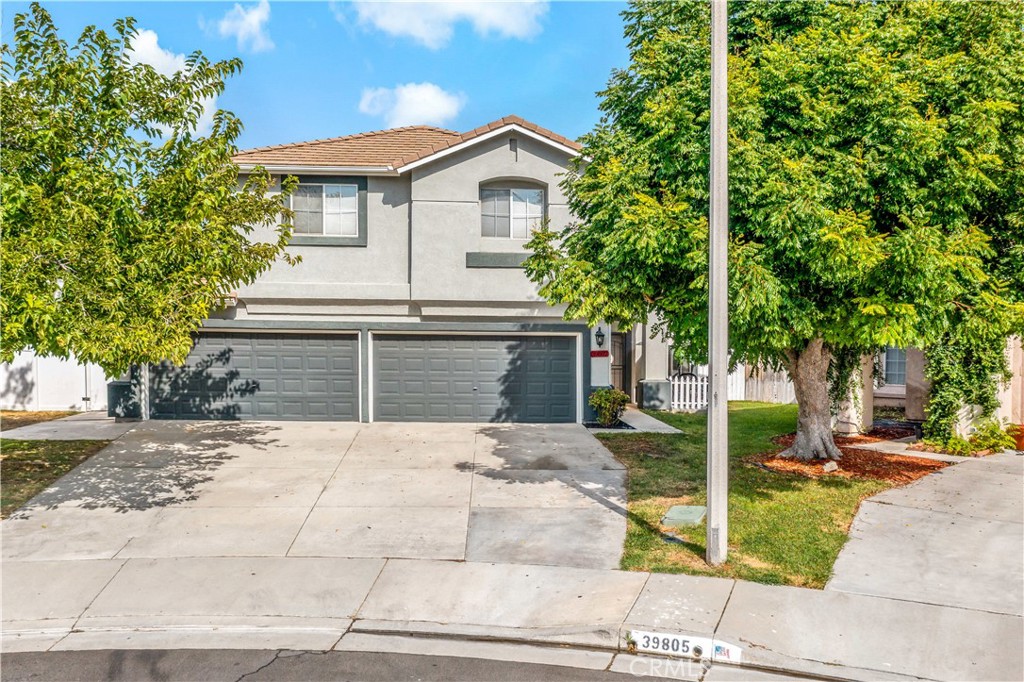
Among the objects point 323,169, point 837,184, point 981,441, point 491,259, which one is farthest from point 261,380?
point 981,441

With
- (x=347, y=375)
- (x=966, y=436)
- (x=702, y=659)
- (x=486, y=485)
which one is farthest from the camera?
(x=347, y=375)

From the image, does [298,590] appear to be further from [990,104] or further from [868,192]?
[990,104]

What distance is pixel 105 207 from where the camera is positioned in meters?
8.48

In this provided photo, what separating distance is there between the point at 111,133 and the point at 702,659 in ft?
29.8

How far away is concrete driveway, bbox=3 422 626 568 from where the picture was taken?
331 inches

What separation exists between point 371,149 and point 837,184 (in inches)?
439

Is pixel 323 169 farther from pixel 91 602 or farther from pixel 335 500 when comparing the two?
pixel 91 602

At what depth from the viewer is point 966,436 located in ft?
42.5

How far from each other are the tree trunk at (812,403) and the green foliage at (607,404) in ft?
13.4

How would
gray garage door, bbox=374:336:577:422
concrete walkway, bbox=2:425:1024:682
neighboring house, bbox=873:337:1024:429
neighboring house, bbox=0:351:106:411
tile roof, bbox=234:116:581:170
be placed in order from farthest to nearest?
1. neighboring house, bbox=0:351:106:411
2. gray garage door, bbox=374:336:577:422
3. tile roof, bbox=234:116:581:170
4. neighboring house, bbox=873:337:1024:429
5. concrete walkway, bbox=2:425:1024:682

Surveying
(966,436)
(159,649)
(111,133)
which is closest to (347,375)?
(111,133)

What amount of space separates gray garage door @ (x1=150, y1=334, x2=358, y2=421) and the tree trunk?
919 centimetres

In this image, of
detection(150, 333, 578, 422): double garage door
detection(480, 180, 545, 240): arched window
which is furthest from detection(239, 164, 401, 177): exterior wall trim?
detection(150, 333, 578, 422): double garage door

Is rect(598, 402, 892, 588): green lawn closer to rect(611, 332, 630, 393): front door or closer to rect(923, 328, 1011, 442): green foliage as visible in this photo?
rect(923, 328, 1011, 442): green foliage
